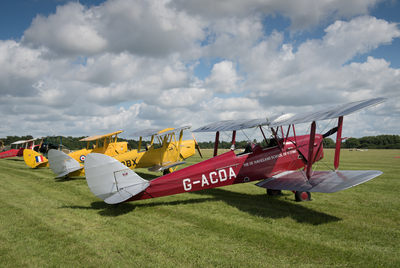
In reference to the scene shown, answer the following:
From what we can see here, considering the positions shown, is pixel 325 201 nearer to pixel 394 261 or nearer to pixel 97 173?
pixel 394 261

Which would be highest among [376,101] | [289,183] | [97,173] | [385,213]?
[376,101]

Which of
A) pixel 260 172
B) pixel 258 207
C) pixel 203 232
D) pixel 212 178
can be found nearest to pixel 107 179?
pixel 203 232

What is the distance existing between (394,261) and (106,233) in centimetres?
479

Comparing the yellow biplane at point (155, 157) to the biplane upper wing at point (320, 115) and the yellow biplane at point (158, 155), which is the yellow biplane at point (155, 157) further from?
the biplane upper wing at point (320, 115)

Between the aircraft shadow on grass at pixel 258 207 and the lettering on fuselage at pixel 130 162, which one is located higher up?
the lettering on fuselage at pixel 130 162

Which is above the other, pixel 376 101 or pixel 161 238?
pixel 376 101

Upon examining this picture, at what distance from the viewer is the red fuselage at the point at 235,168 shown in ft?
21.3

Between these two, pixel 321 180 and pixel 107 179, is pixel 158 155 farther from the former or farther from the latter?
pixel 321 180

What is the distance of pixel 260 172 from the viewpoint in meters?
7.23

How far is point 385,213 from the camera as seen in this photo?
5969mm

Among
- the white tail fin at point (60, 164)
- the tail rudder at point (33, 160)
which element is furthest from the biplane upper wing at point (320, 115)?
the tail rudder at point (33, 160)

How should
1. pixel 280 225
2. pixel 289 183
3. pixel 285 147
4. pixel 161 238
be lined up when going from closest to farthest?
1. pixel 161 238
2. pixel 280 225
3. pixel 289 183
4. pixel 285 147

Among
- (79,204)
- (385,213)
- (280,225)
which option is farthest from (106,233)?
(385,213)

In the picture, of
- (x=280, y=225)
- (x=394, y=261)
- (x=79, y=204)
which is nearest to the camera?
(x=394, y=261)
